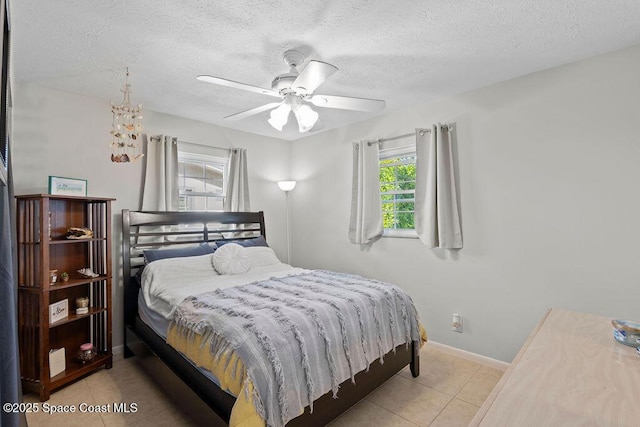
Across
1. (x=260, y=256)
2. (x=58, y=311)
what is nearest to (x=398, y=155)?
(x=260, y=256)

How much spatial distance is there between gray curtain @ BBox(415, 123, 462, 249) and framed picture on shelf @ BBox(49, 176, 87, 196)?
3.25 metres

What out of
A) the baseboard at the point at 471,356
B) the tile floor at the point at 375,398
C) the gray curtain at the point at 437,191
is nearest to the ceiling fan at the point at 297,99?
the gray curtain at the point at 437,191

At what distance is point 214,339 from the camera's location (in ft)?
5.82

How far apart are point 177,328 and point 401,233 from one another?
2.37 m

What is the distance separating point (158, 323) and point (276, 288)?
98cm

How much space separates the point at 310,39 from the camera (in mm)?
2033

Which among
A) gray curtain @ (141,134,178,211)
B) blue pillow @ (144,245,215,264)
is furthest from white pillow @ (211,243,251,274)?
gray curtain @ (141,134,178,211)

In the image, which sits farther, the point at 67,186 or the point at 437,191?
the point at 437,191

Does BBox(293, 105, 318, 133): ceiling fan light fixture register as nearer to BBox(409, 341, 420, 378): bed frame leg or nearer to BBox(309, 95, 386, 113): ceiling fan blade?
BBox(309, 95, 386, 113): ceiling fan blade

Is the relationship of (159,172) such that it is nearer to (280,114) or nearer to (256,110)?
(256,110)

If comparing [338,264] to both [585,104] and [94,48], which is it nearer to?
[585,104]

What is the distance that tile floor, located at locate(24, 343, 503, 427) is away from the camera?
208 cm

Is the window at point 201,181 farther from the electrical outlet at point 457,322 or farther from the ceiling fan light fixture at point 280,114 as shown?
the electrical outlet at point 457,322

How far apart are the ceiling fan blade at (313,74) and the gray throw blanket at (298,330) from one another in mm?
1406
